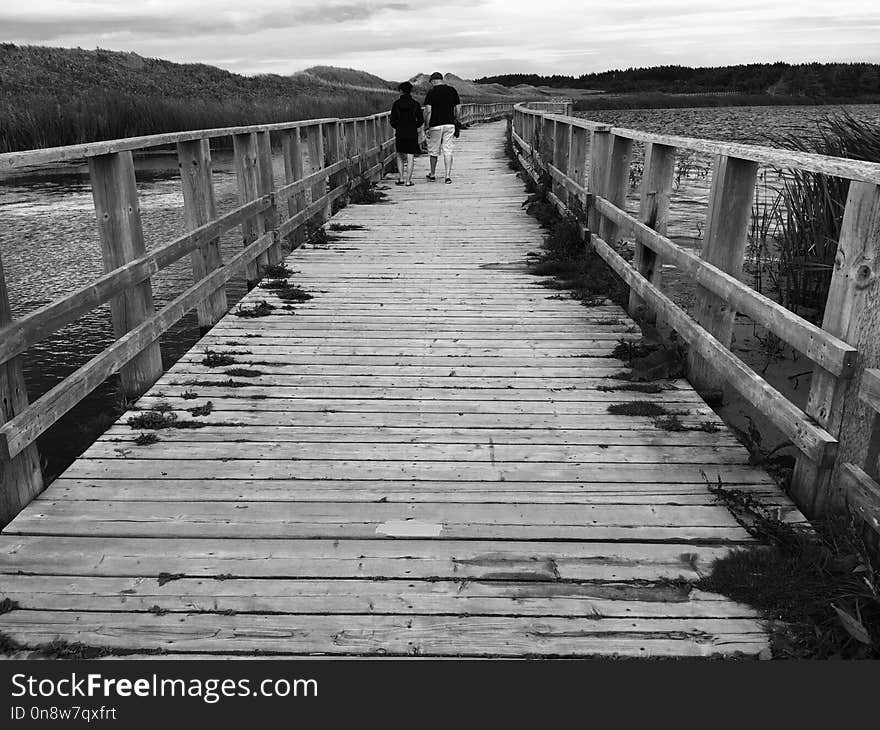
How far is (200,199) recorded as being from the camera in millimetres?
5930

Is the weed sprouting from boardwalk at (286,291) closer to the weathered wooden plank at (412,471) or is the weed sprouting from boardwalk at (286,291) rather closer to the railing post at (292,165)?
the railing post at (292,165)

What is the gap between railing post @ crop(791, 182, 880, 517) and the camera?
113 inches

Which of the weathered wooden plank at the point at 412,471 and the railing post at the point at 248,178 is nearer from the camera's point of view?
the weathered wooden plank at the point at 412,471

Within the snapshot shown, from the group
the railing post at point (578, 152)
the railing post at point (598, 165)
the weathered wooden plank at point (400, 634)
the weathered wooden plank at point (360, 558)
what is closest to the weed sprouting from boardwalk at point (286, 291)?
the railing post at point (598, 165)

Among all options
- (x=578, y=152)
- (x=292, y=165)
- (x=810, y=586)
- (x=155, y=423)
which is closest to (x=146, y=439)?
(x=155, y=423)

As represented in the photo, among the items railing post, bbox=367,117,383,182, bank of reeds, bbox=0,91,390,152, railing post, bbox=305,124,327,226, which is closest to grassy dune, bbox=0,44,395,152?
bank of reeds, bbox=0,91,390,152

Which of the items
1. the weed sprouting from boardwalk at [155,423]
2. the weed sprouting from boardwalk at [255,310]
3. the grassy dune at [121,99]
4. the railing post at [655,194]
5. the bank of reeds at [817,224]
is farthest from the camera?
the grassy dune at [121,99]

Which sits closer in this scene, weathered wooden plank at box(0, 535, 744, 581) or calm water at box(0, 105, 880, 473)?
weathered wooden plank at box(0, 535, 744, 581)

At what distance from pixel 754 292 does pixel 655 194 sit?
1.94 m

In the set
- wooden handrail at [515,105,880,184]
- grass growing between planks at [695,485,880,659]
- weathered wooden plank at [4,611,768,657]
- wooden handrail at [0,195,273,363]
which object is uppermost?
wooden handrail at [515,105,880,184]

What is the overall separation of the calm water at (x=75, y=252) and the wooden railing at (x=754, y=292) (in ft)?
11.6

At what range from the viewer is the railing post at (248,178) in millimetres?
7199

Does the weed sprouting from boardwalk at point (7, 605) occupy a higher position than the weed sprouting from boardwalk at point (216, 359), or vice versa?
the weed sprouting from boardwalk at point (7, 605)

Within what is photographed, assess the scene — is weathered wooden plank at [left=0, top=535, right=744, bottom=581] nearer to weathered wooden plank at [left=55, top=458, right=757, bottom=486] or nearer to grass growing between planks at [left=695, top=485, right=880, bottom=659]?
grass growing between planks at [left=695, top=485, right=880, bottom=659]
